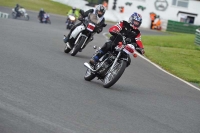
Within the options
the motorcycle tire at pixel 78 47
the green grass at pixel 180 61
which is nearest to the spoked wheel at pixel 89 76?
the motorcycle tire at pixel 78 47

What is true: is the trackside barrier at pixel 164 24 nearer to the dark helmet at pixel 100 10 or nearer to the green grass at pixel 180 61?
the green grass at pixel 180 61

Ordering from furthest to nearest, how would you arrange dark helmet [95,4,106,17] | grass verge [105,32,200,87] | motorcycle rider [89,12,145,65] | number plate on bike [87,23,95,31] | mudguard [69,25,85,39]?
grass verge [105,32,200,87]
mudguard [69,25,85,39]
number plate on bike [87,23,95,31]
dark helmet [95,4,106,17]
motorcycle rider [89,12,145,65]

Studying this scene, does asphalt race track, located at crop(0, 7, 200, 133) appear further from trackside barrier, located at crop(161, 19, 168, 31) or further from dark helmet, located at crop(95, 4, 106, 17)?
trackside barrier, located at crop(161, 19, 168, 31)

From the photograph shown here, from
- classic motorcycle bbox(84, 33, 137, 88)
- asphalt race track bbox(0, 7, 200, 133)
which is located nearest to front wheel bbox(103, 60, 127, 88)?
classic motorcycle bbox(84, 33, 137, 88)

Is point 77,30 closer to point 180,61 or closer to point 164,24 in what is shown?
point 180,61

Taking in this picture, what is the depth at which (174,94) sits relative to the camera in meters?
13.5

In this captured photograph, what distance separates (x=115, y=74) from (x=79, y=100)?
2.48 m

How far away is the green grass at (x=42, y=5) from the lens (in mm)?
60375

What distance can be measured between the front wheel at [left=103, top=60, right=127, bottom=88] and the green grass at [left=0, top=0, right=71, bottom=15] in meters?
47.0

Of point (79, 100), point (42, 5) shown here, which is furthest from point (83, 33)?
point (42, 5)

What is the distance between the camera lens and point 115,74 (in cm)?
1217

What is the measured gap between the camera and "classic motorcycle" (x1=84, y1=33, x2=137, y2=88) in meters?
12.0

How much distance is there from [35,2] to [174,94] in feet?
177

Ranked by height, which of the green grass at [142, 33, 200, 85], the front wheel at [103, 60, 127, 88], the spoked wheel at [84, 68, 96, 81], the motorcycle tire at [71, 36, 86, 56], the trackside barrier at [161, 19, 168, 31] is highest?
the front wheel at [103, 60, 127, 88]
